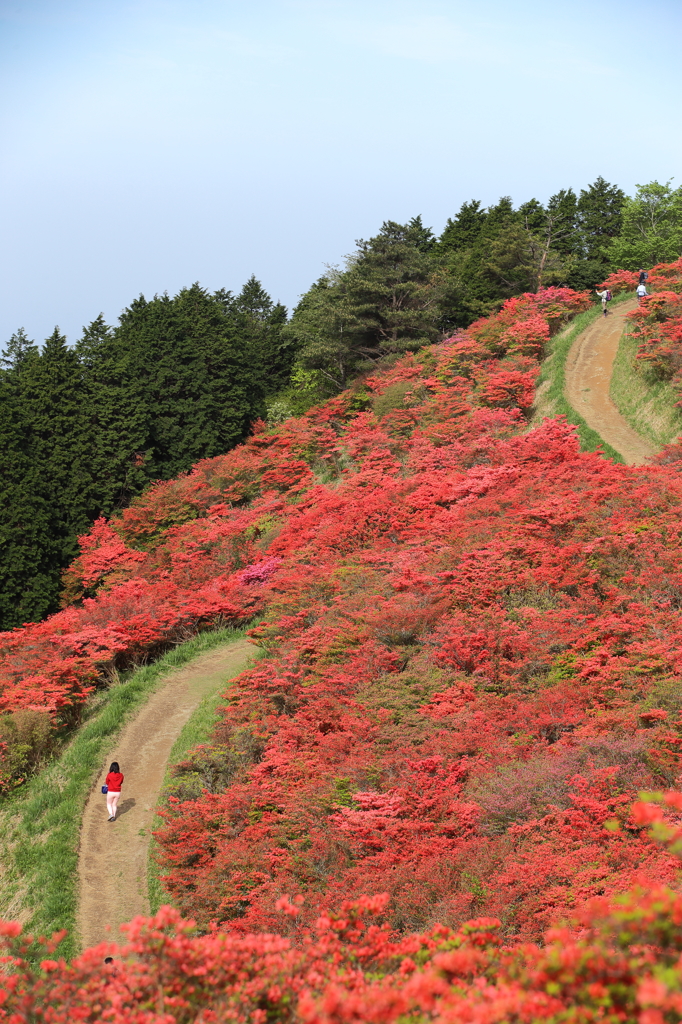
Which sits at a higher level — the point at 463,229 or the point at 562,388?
the point at 463,229

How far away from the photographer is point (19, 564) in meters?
26.2

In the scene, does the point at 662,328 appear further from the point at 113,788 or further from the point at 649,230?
the point at 649,230

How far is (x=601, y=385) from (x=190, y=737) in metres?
16.6

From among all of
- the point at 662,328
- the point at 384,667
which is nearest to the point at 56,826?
the point at 384,667

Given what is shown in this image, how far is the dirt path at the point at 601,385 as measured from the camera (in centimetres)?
1911

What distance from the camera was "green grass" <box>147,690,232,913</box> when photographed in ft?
37.9

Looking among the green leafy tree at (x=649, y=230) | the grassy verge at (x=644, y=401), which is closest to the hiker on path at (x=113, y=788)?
the grassy verge at (x=644, y=401)

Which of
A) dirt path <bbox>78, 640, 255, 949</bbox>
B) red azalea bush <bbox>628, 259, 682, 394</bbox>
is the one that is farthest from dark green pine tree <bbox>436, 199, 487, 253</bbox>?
dirt path <bbox>78, 640, 255, 949</bbox>

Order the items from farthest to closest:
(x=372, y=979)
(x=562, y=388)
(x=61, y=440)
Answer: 1. (x=61, y=440)
2. (x=562, y=388)
3. (x=372, y=979)

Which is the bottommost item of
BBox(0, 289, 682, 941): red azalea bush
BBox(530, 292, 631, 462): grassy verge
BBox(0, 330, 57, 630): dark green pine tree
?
BBox(0, 289, 682, 941): red azalea bush

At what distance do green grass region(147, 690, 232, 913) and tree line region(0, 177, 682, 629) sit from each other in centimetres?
1273

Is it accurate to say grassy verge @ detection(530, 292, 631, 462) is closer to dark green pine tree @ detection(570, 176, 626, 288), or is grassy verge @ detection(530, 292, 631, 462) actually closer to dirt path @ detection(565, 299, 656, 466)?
dirt path @ detection(565, 299, 656, 466)

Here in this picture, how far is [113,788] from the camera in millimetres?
12711

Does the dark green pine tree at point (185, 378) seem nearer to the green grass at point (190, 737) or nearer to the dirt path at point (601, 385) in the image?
the dirt path at point (601, 385)
